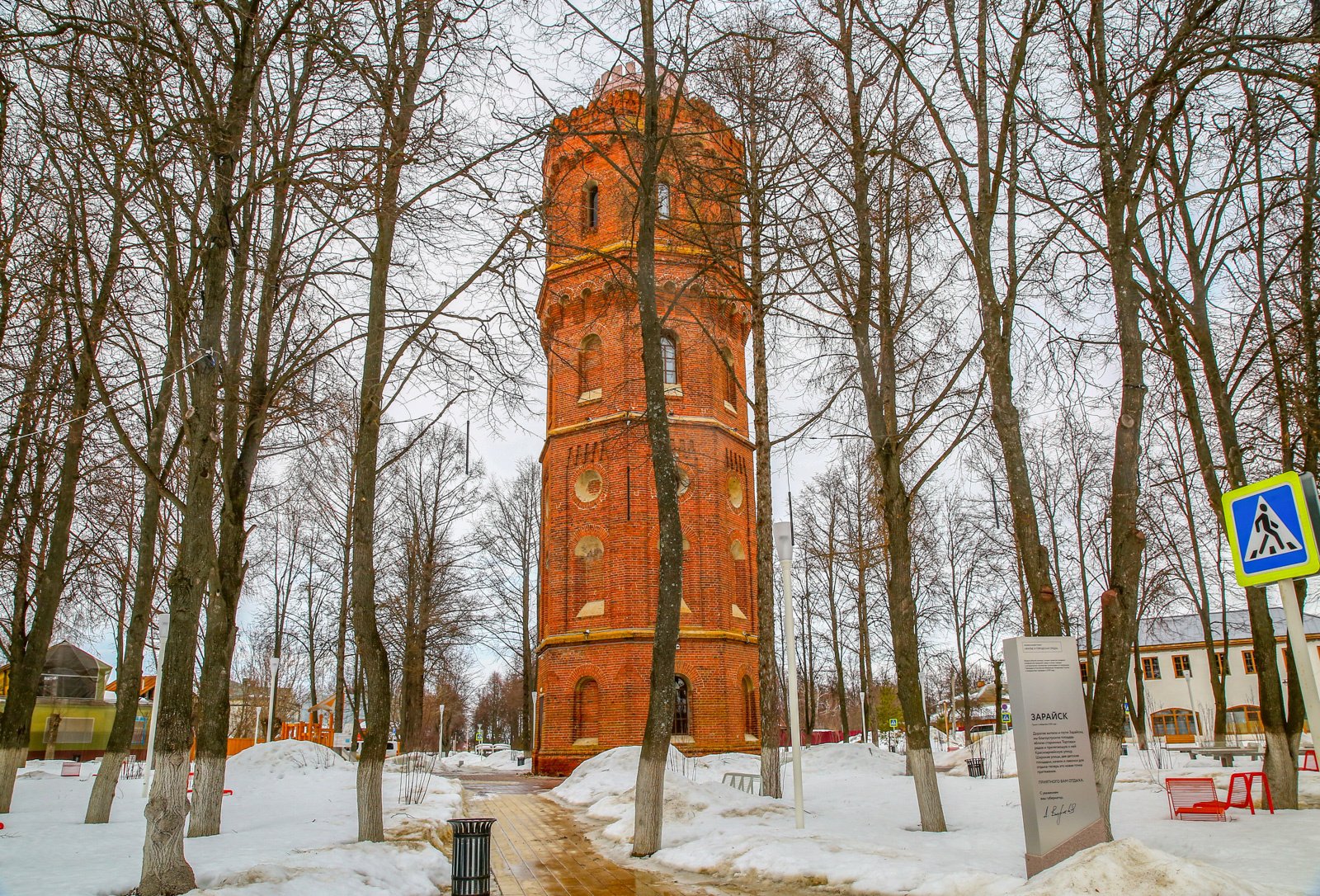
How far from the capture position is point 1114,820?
1070cm

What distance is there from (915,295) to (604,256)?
4840 millimetres

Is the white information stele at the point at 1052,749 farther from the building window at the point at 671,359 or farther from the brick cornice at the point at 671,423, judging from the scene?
the building window at the point at 671,359

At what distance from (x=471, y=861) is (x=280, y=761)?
16073mm

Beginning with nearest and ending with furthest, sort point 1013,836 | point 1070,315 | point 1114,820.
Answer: point 1013,836, point 1114,820, point 1070,315

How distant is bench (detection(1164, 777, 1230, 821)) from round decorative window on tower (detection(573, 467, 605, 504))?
17.6 meters

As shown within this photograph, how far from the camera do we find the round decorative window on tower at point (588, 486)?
25.9 m

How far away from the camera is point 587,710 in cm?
2400

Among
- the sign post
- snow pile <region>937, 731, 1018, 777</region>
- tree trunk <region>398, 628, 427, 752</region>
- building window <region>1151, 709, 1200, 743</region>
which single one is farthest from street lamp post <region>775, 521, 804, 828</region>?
building window <region>1151, 709, 1200, 743</region>

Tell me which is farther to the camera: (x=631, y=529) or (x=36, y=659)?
(x=631, y=529)

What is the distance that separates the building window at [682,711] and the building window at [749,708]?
6.17 feet

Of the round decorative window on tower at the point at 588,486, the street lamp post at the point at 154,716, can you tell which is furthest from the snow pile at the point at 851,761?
the street lamp post at the point at 154,716

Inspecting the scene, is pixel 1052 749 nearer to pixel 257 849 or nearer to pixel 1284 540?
pixel 1284 540

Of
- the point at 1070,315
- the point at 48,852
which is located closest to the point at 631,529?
the point at 1070,315

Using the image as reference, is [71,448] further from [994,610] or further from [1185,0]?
[994,610]
